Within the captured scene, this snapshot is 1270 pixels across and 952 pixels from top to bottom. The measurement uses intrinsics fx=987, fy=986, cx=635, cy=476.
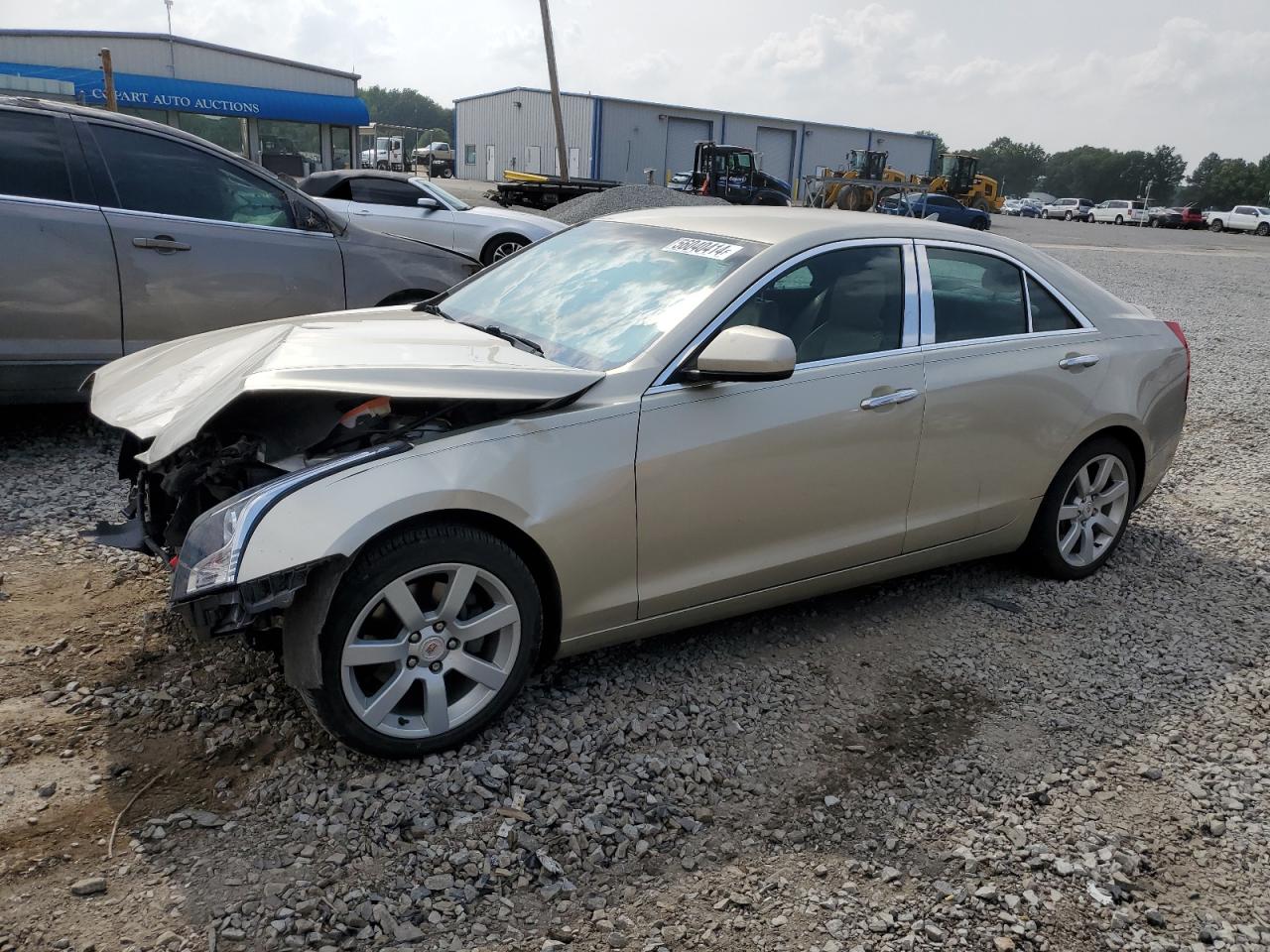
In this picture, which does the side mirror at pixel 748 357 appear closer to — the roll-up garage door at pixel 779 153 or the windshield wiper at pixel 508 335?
the windshield wiper at pixel 508 335

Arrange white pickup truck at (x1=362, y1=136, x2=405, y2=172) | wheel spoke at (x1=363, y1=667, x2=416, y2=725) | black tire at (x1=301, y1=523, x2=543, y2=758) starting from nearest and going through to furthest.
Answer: black tire at (x1=301, y1=523, x2=543, y2=758) → wheel spoke at (x1=363, y1=667, x2=416, y2=725) → white pickup truck at (x1=362, y1=136, x2=405, y2=172)

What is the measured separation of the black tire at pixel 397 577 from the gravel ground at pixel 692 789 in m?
0.09

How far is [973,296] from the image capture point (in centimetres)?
424

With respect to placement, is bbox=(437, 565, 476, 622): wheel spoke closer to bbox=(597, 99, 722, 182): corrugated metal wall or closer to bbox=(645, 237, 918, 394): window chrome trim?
bbox=(645, 237, 918, 394): window chrome trim

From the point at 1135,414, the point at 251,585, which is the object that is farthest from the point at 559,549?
the point at 1135,414

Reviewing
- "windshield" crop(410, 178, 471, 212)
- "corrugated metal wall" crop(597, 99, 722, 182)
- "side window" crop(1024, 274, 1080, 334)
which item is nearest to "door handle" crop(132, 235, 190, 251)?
"side window" crop(1024, 274, 1080, 334)

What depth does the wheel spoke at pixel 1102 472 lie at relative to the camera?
184 inches

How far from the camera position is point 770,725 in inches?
136

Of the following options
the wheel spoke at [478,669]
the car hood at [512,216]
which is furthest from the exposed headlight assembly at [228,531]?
the car hood at [512,216]

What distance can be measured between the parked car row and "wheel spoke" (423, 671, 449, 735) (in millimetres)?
3632

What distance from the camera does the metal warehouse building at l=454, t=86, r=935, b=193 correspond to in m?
57.1

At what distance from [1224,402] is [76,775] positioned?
9.06 meters

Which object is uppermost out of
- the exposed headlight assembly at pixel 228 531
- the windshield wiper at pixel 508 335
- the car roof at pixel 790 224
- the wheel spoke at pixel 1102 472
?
the car roof at pixel 790 224

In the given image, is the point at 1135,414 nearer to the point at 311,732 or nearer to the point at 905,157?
the point at 311,732
